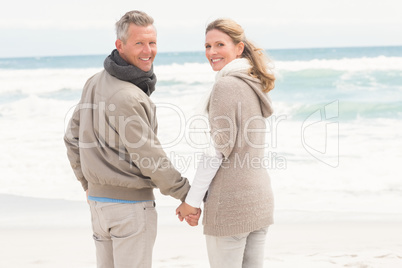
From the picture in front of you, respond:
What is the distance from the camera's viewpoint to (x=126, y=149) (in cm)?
231

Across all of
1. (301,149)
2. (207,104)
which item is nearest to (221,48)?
(207,104)

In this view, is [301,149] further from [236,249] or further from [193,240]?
[236,249]

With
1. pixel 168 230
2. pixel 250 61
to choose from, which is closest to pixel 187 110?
pixel 168 230

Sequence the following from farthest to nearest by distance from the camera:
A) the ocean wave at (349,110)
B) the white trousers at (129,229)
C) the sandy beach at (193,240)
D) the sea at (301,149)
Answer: the ocean wave at (349,110) < the sea at (301,149) < the sandy beach at (193,240) < the white trousers at (129,229)

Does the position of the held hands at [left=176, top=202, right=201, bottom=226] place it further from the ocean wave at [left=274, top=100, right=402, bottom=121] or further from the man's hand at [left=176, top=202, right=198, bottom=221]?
the ocean wave at [left=274, top=100, right=402, bottom=121]

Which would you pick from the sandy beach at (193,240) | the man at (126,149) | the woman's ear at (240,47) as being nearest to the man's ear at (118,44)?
the man at (126,149)

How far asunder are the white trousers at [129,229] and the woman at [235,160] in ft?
0.76

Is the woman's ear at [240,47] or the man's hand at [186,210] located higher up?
the woman's ear at [240,47]

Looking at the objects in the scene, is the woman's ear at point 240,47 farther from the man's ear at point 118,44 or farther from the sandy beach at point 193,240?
the sandy beach at point 193,240

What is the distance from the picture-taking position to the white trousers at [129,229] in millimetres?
2330

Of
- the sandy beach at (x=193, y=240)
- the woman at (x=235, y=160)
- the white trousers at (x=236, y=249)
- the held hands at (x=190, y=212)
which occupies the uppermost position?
the woman at (x=235, y=160)

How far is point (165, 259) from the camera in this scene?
3.89 metres

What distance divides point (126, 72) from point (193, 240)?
2.28 metres

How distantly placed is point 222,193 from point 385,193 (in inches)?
155
